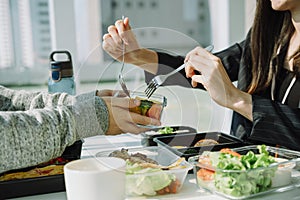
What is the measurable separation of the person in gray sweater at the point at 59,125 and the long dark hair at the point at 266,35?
0.53 meters

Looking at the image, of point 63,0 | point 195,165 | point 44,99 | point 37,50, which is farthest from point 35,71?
point 195,165

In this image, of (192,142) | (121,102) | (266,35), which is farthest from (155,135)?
(266,35)

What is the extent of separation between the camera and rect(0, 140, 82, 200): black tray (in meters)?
0.76

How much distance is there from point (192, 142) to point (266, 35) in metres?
0.53

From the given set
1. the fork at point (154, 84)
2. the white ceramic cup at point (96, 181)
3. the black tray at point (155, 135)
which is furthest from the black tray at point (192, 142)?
the white ceramic cup at point (96, 181)

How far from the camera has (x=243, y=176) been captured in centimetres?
70

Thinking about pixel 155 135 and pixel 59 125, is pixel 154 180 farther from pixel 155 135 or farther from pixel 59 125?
pixel 155 135

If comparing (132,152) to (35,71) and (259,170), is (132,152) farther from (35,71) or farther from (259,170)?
(35,71)

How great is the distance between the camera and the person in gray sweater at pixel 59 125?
2.29 feet

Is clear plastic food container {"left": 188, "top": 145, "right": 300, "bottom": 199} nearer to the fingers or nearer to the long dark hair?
the fingers

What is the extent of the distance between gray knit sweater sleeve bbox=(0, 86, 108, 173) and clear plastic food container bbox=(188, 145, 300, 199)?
0.21 m

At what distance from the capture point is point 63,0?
195cm

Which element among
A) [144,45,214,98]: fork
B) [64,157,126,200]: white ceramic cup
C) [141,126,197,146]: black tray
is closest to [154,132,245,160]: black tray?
[141,126,197,146]: black tray

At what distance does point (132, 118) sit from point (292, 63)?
2.02 ft
